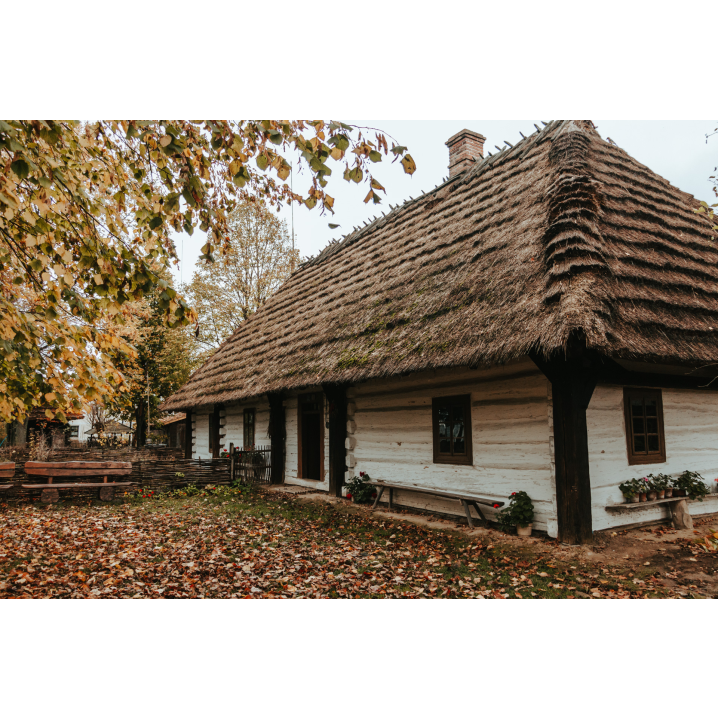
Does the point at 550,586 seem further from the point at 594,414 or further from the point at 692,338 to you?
the point at 692,338

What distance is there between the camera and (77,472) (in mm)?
10766

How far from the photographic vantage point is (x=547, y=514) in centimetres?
680

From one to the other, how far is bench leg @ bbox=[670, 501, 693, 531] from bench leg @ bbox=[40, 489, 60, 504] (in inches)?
437

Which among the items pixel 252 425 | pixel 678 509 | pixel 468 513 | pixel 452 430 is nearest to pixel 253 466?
pixel 252 425

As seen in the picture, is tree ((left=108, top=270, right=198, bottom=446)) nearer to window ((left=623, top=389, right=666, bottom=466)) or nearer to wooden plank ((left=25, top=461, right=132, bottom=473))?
wooden plank ((left=25, top=461, right=132, bottom=473))

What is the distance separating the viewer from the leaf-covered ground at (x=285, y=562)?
496 cm

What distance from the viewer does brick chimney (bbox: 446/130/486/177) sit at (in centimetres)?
1278

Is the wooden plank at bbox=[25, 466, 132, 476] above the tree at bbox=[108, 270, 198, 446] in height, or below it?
below

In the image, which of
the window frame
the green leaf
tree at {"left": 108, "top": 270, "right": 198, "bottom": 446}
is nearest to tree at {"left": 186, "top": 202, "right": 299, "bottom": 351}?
tree at {"left": 108, "top": 270, "right": 198, "bottom": 446}

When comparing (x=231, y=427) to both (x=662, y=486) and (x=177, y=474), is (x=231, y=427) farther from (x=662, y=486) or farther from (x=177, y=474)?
(x=662, y=486)

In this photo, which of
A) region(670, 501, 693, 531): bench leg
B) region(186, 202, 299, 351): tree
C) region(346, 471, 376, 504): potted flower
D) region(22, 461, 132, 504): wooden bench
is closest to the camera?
region(670, 501, 693, 531): bench leg

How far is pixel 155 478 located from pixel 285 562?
7150 millimetres

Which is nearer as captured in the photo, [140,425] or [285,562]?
[285,562]

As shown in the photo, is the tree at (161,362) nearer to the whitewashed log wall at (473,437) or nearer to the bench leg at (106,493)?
the bench leg at (106,493)
